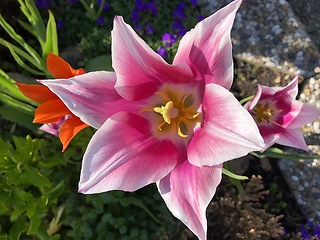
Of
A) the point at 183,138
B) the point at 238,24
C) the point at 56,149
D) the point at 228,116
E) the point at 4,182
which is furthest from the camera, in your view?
the point at 238,24

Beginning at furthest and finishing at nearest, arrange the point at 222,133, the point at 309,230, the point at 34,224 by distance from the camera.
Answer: the point at 309,230 < the point at 34,224 < the point at 222,133

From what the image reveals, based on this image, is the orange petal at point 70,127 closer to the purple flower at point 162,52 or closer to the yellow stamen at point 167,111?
the yellow stamen at point 167,111

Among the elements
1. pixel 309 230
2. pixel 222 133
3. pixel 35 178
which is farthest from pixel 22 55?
pixel 309 230

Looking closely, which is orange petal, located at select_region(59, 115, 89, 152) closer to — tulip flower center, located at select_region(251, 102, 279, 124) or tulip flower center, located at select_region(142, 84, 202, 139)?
tulip flower center, located at select_region(142, 84, 202, 139)

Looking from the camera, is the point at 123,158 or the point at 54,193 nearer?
the point at 123,158

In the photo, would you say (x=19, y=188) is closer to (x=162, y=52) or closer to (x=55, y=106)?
(x=55, y=106)

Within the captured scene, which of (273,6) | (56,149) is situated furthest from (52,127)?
(273,6)

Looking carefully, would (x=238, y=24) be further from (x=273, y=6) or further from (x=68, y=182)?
(x=68, y=182)
